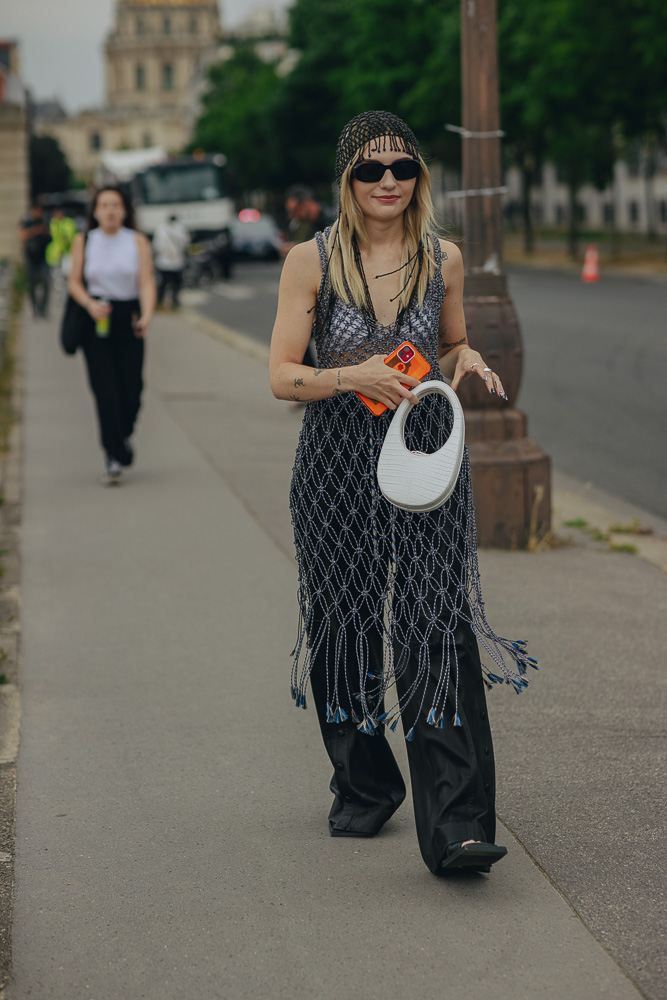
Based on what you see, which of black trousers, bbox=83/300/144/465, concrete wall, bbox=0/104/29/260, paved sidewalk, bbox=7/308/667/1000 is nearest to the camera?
paved sidewalk, bbox=7/308/667/1000

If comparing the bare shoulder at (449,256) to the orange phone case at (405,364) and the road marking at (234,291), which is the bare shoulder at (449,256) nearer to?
the orange phone case at (405,364)

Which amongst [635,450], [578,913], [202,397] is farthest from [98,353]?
[578,913]

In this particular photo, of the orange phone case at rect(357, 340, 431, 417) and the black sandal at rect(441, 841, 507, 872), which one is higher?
the orange phone case at rect(357, 340, 431, 417)

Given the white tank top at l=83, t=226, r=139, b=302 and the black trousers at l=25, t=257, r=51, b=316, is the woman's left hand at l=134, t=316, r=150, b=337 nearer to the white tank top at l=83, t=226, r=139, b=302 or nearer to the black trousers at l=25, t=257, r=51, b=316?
the white tank top at l=83, t=226, r=139, b=302

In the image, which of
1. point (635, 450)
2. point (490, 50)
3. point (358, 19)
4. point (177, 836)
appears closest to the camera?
point (177, 836)

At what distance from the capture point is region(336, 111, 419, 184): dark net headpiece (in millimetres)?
3420

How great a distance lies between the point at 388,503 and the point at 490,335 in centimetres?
369

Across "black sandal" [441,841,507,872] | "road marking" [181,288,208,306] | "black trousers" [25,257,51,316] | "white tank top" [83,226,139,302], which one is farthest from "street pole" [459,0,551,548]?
"road marking" [181,288,208,306]

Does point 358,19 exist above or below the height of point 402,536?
above

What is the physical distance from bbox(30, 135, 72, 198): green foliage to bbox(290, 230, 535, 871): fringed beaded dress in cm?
13419

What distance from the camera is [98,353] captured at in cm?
900

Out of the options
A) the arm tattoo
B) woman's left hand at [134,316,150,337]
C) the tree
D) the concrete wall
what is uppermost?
the tree

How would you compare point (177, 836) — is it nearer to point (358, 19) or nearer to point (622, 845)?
point (622, 845)

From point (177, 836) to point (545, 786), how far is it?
3.53 ft
